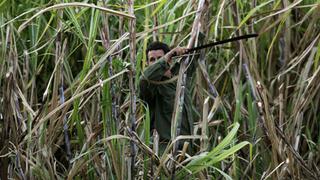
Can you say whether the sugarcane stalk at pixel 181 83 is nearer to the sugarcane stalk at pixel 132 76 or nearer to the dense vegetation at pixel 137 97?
the dense vegetation at pixel 137 97

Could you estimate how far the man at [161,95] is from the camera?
2.82m

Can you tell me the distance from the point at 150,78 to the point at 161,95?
0.19 m

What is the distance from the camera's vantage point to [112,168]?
8.39 ft

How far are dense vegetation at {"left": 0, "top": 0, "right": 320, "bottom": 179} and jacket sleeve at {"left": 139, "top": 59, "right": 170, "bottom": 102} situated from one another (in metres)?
0.05

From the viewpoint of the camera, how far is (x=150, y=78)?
2773 mm

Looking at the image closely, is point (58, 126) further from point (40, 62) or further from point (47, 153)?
point (40, 62)

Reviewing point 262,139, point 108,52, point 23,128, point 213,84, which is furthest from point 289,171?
point 23,128

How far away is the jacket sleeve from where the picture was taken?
8.89 ft

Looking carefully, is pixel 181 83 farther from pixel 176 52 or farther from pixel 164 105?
pixel 164 105

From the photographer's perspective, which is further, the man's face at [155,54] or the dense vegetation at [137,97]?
the man's face at [155,54]

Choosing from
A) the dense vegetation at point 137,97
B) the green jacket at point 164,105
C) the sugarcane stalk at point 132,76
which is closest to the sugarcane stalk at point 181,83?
the dense vegetation at point 137,97

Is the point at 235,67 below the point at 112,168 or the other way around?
the other way around

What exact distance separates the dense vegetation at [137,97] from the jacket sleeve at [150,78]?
0.05 meters

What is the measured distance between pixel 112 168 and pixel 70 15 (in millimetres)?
Answer: 509
